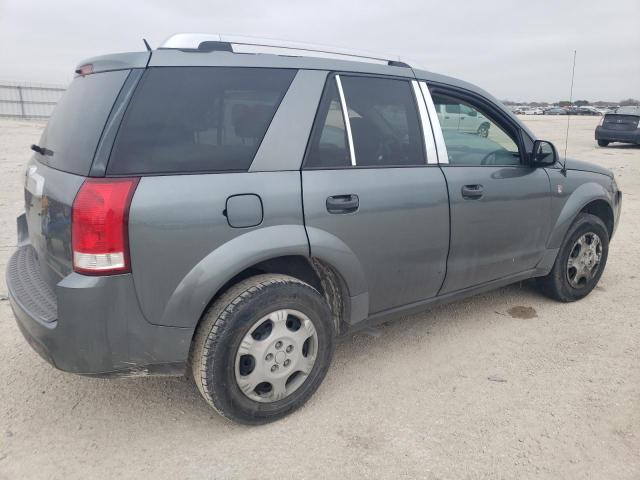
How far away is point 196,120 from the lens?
237cm

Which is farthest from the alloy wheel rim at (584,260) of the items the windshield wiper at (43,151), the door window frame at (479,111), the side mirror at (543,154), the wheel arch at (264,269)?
the windshield wiper at (43,151)

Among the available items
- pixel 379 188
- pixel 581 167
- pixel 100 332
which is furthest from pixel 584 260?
pixel 100 332

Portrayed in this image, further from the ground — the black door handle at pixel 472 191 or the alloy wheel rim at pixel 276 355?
the black door handle at pixel 472 191

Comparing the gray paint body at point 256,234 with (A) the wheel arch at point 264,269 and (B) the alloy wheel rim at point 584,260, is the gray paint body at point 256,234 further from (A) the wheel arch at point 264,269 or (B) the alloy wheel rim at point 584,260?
(B) the alloy wheel rim at point 584,260

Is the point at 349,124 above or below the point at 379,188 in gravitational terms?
above

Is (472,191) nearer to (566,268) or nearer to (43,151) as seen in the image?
(566,268)

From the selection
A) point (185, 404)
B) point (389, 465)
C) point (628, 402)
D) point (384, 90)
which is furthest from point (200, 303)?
point (628, 402)

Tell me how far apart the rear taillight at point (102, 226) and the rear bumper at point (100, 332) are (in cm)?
6

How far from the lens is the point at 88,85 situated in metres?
2.57

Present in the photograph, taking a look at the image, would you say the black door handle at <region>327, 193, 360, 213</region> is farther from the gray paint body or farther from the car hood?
the car hood

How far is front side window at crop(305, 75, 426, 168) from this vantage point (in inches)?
108

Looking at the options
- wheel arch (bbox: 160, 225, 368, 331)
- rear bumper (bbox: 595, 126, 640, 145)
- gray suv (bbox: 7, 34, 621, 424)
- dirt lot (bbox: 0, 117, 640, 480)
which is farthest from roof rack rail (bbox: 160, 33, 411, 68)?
rear bumper (bbox: 595, 126, 640, 145)

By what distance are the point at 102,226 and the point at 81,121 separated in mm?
617

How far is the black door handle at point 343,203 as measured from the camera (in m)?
2.67
